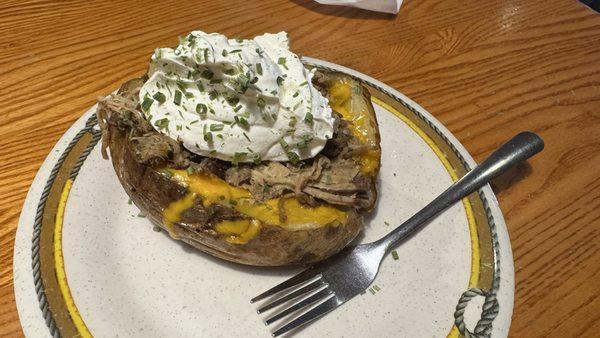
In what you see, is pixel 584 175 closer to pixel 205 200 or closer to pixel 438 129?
pixel 438 129

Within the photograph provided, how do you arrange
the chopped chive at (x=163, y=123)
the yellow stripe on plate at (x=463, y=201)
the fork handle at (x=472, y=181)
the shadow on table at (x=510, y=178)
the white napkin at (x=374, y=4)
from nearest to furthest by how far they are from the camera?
1. the chopped chive at (x=163, y=123)
2. the yellow stripe on plate at (x=463, y=201)
3. the fork handle at (x=472, y=181)
4. the shadow on table at (x=510, y=178)
5. the white napkin at (x=374, y=4)

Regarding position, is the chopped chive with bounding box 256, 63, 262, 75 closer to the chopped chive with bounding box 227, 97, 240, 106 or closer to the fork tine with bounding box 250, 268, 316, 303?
the chopped chive with bounding box 227, 97, 240, 106

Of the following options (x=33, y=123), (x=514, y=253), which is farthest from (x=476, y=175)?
(x=33, y=123)

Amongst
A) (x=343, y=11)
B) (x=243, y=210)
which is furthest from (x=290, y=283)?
(x=343, y=11)

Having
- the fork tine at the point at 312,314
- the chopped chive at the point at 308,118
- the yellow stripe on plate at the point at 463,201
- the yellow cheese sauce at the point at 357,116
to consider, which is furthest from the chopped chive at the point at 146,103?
the yellow stripe on plate at the point at 463,201

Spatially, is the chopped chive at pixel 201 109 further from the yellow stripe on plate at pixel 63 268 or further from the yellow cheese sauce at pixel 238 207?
the yellow stripe on plate at pixel 63 268

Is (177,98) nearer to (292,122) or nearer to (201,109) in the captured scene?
(201,109)

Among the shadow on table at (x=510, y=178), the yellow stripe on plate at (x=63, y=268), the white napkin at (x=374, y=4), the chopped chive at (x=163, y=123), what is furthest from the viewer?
the white napkin at (x=374, y=4)
